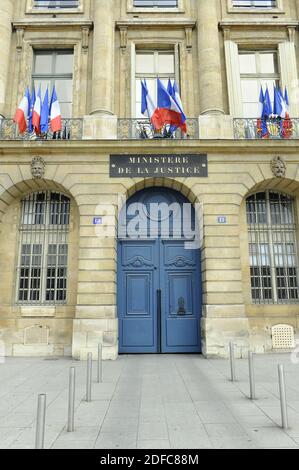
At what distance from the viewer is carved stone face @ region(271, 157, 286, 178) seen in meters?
11.0

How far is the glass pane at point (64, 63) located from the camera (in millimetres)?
13164

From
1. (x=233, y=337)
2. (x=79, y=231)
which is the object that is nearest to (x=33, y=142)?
(x=79, y=231)

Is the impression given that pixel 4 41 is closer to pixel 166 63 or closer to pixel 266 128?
pixel 166 63

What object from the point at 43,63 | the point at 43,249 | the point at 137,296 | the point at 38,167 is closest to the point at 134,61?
the point at 43,63

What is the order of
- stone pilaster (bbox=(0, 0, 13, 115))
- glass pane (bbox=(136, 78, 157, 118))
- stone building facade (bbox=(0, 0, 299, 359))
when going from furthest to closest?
glass pane (bbox=(136, 78, 157, 118)) < stone pilaster (bbox=(0, 0, 13, 115)) < stone building facade (bbox=(0, 0, 299, 359))

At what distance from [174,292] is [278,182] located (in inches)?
192

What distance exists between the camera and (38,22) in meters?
13.0

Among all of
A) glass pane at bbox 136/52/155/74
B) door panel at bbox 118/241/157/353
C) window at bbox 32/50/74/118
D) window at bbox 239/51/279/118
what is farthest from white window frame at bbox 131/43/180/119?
door panel at bbox 118/241/157/353

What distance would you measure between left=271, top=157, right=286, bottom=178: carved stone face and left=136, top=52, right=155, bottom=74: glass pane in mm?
5815

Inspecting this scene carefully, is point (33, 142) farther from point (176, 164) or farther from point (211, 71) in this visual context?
point (211, 71)

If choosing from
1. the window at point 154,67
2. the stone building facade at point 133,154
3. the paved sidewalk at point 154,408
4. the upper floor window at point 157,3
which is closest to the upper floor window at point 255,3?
the stone building facade at point 133,154

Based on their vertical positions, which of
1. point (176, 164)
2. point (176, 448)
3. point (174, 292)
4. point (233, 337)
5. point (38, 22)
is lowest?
point (176, 448)

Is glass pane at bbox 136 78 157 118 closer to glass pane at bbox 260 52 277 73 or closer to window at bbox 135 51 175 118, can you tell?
window at bbox 135 51 175 118

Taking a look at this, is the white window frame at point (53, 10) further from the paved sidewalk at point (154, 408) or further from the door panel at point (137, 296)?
the paved sidewalk at point (154, 408)
